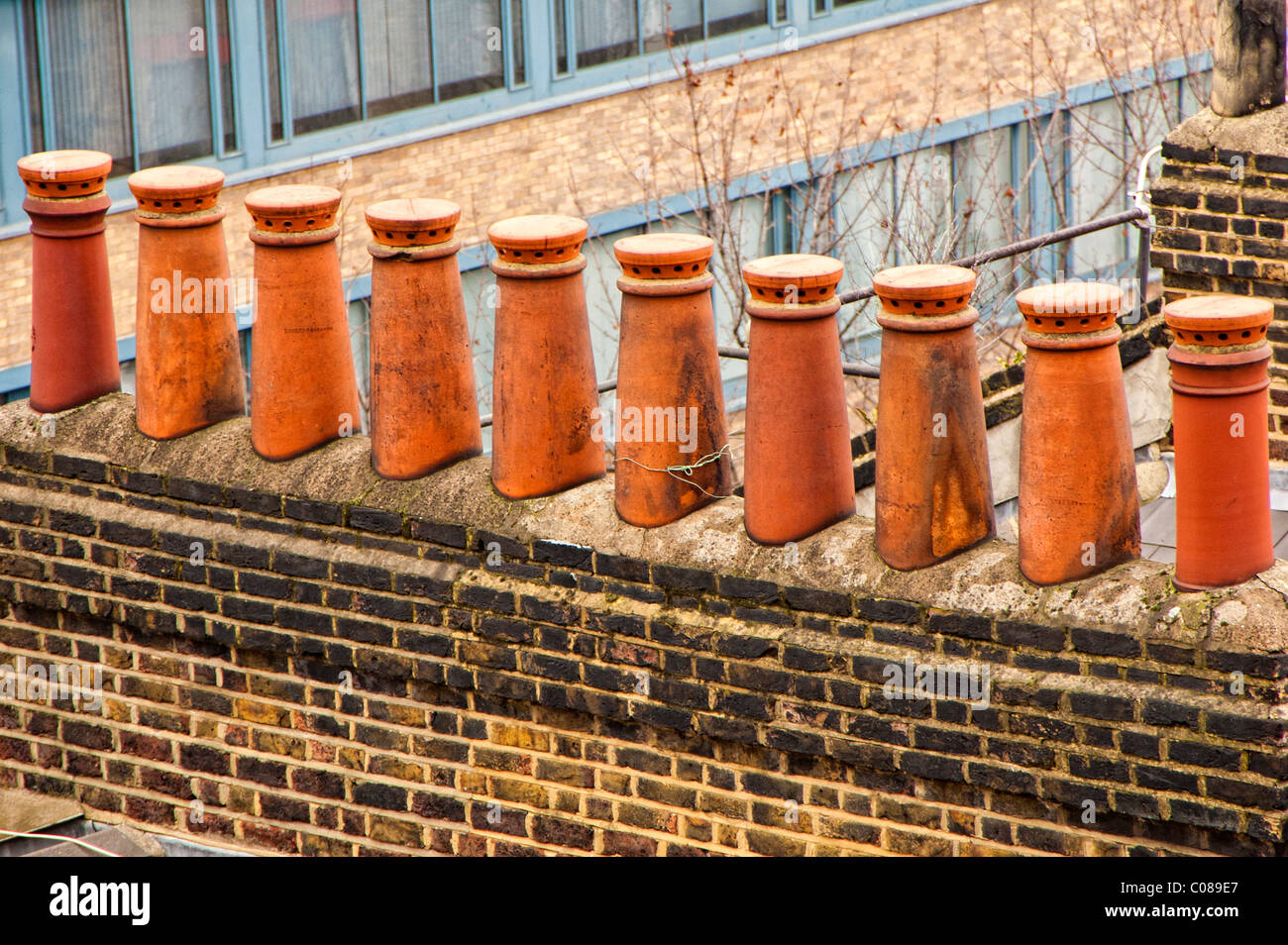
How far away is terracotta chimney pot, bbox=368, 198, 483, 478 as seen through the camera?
6.89 metres

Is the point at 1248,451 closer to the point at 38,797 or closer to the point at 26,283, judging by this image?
the point at 38,797

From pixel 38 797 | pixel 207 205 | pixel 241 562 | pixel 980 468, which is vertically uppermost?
pixel 207 205

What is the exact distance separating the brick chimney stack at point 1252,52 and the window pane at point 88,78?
34.4 feet

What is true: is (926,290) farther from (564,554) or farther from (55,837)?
(55,837)

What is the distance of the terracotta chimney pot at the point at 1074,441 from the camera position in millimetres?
5918

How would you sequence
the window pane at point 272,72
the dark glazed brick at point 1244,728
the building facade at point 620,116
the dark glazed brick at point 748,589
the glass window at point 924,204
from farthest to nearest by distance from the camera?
the window pane at point 272,72
the glass window at point 924,204
the building facade at point 620,116
the dark glazed brick at point 748,589
the dark glazed brick at point 1244,728

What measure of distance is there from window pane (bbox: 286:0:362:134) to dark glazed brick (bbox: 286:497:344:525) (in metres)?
11.1

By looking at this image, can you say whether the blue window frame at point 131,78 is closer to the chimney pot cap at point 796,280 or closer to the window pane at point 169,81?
the window pane at point 169,81

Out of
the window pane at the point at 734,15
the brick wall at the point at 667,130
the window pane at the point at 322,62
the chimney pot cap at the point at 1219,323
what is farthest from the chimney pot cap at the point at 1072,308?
the window pane at the point at 734,15

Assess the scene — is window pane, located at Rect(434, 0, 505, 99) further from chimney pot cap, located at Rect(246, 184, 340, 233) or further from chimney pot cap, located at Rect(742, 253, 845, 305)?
chimney pot cap, located at Rect(742, 253, 845, 305)

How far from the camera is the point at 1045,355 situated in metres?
5.97

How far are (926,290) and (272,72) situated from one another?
12500 millimetres

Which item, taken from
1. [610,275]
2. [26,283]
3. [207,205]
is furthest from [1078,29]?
[207,205]

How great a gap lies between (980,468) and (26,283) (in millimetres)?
11788
